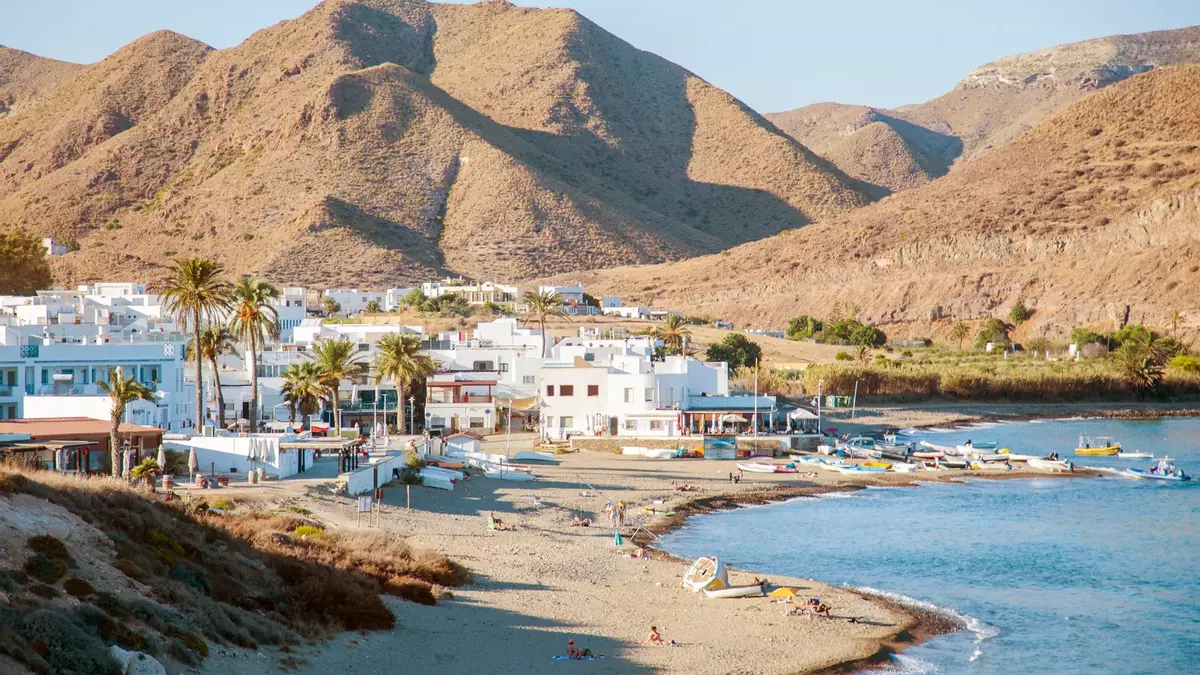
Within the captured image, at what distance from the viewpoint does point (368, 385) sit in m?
67.8

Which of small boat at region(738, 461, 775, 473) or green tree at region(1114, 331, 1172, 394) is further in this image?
green tree at region(1114, 331, 1172, 394)

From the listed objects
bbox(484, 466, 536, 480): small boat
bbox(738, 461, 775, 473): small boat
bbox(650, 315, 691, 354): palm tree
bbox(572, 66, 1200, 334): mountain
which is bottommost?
bbox(738, 461, 775, 473): small boat

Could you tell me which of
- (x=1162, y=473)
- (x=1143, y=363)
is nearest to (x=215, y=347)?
(x=1162, y=473)

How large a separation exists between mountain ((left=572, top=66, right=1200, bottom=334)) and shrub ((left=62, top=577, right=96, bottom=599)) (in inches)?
4137

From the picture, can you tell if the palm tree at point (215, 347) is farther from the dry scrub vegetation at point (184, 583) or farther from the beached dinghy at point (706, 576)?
the beached dinghy at point (706, 576)

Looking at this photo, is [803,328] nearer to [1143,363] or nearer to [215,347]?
[1143,363]

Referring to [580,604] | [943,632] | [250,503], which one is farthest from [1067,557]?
[250,503]

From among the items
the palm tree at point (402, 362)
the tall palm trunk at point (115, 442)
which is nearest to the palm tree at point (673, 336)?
the palm tree at point (402, 362)

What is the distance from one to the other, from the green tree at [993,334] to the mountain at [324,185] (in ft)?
156

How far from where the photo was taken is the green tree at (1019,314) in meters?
117

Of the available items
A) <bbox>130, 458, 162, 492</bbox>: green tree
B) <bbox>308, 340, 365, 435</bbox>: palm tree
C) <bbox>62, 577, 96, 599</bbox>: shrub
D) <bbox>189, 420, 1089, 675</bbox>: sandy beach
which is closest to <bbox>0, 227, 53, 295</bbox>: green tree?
<bbox>308, 340, 365, 435</bbox>: palm tree

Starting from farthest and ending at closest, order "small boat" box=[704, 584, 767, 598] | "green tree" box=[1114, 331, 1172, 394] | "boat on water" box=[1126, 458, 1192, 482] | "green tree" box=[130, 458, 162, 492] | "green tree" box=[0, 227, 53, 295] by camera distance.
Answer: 1. "green tree" box=[0, 227, 53, 295]
2. "green tree" box=[1114, 331, 1172, 394]
3. "boat on water" box=[1126, 458, 1192, 482]
4. "green tree" box=[130, 458, 162, 492]
5. "small boat" box=[704, 584, 767, 598]

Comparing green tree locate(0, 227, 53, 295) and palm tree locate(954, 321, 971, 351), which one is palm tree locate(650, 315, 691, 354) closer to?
Answer: palm tree locate(954, 321, 971, 351)

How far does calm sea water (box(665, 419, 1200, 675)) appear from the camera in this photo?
91.9 feet
